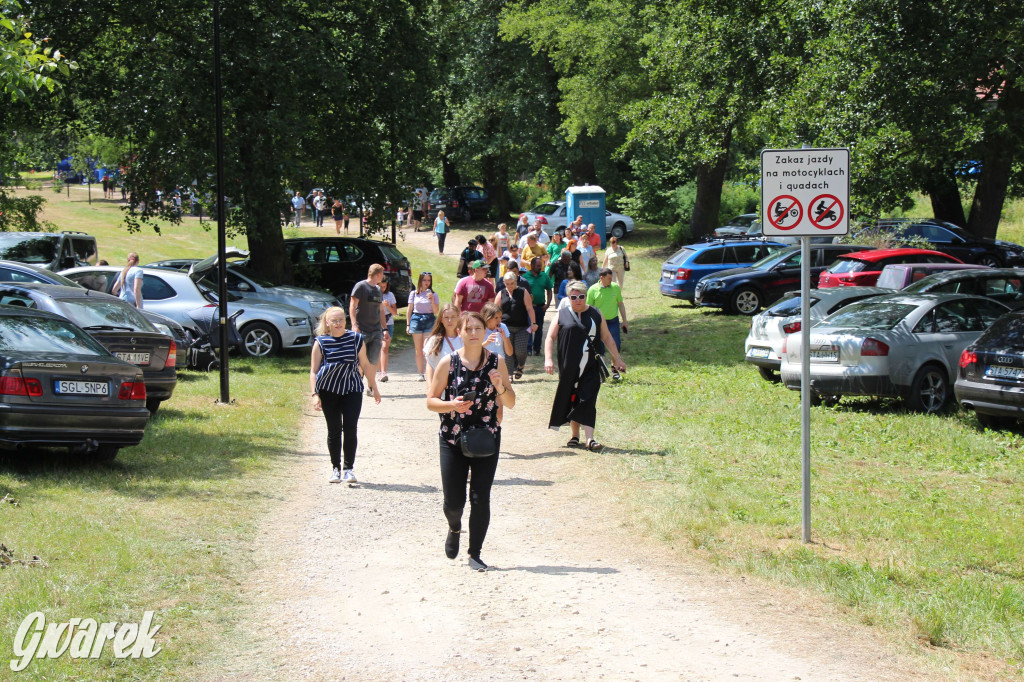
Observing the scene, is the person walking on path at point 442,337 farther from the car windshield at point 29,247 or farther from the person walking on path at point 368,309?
the car windshield at point 29,247

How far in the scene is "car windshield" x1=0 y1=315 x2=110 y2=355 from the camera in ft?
32.0

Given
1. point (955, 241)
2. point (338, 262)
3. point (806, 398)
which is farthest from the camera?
point (955, 241)

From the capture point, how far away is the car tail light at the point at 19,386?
360 inches

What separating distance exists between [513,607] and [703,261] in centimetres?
2066

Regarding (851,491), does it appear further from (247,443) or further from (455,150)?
(455,150)

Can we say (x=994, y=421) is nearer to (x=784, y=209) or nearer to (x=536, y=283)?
(x=784, y=209)

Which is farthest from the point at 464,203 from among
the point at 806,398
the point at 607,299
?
the point at 806,398

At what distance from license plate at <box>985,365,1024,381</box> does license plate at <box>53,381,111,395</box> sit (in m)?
9.23

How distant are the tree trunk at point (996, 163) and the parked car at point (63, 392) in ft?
51.7

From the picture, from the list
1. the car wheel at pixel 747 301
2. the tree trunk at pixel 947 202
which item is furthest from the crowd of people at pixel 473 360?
the tree trunk at pixel 947 202

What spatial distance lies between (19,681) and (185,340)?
11.7 metres

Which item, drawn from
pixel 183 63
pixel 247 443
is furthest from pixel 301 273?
pixel 247 443

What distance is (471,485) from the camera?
723 cm

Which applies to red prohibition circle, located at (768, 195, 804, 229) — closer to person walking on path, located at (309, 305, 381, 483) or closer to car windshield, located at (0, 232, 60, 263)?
person walking on path, located at (309, 305, 381, 483)
